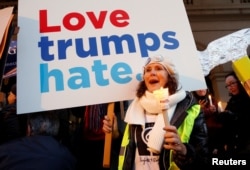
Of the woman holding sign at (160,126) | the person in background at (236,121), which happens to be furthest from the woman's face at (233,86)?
the woman holding sign at (160,126)

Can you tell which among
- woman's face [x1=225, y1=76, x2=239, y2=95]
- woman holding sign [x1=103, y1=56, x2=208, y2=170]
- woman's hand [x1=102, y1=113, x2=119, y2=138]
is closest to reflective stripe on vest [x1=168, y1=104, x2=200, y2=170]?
woman holding sign [x1=103, y1=56, x2=208, y2=170]

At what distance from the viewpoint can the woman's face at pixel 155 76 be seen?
1.92 meters

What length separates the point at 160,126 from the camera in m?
1.70

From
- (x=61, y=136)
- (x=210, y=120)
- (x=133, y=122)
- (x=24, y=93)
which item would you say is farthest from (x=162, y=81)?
(x=210, y=120)

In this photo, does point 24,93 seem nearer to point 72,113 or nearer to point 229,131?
point 72,113

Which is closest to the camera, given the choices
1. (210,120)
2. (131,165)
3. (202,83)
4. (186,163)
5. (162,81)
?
(186,163)

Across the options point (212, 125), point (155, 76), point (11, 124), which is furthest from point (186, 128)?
point (212, 125)

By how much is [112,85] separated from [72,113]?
1.83 feet

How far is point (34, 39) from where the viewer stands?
2186mm

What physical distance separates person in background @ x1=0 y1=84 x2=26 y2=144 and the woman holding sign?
1.80 feet

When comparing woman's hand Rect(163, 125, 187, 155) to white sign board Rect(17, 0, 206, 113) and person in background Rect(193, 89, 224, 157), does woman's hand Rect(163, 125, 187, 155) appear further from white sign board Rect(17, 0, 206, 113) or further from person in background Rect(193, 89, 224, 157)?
person in background Rect(193, 89, 224, 157)

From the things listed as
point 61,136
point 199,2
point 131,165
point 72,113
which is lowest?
point 131,165

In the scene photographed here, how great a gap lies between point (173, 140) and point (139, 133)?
1.38ft

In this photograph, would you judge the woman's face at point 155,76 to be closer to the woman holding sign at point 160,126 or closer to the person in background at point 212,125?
the woman holding sign at point 160,126
